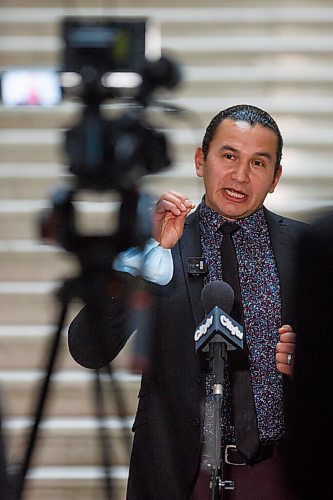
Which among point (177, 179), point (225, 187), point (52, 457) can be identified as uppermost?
point (225, 187)

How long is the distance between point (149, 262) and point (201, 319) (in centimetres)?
19

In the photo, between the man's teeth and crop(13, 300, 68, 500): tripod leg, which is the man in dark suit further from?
crop(13, 300, 68, 500): tripod leg

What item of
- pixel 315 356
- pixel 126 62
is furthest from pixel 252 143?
pixel 315 356

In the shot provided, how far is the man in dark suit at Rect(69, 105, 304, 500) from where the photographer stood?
103 inches

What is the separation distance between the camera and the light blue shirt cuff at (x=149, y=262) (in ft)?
7.67

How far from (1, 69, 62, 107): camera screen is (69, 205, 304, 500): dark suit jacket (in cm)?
65

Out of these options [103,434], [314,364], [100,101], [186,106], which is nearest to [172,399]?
[103,434]

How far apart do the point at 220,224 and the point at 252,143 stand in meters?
0.22

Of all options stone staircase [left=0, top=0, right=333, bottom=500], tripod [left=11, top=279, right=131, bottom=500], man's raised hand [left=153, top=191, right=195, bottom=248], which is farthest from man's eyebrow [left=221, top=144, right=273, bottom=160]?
stone staircase [left=0, top=0, right=333, bottom=500]

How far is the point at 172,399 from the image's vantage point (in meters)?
2.63

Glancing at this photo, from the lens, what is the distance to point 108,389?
7.86 ft

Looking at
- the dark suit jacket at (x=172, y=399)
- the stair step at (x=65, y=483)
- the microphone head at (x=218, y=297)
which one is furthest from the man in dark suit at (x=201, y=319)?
the stair step at (x=65, y=483)

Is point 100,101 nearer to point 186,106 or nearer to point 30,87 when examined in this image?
point 30,87

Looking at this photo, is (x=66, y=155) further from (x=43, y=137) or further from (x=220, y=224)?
(x=43, y=137)
